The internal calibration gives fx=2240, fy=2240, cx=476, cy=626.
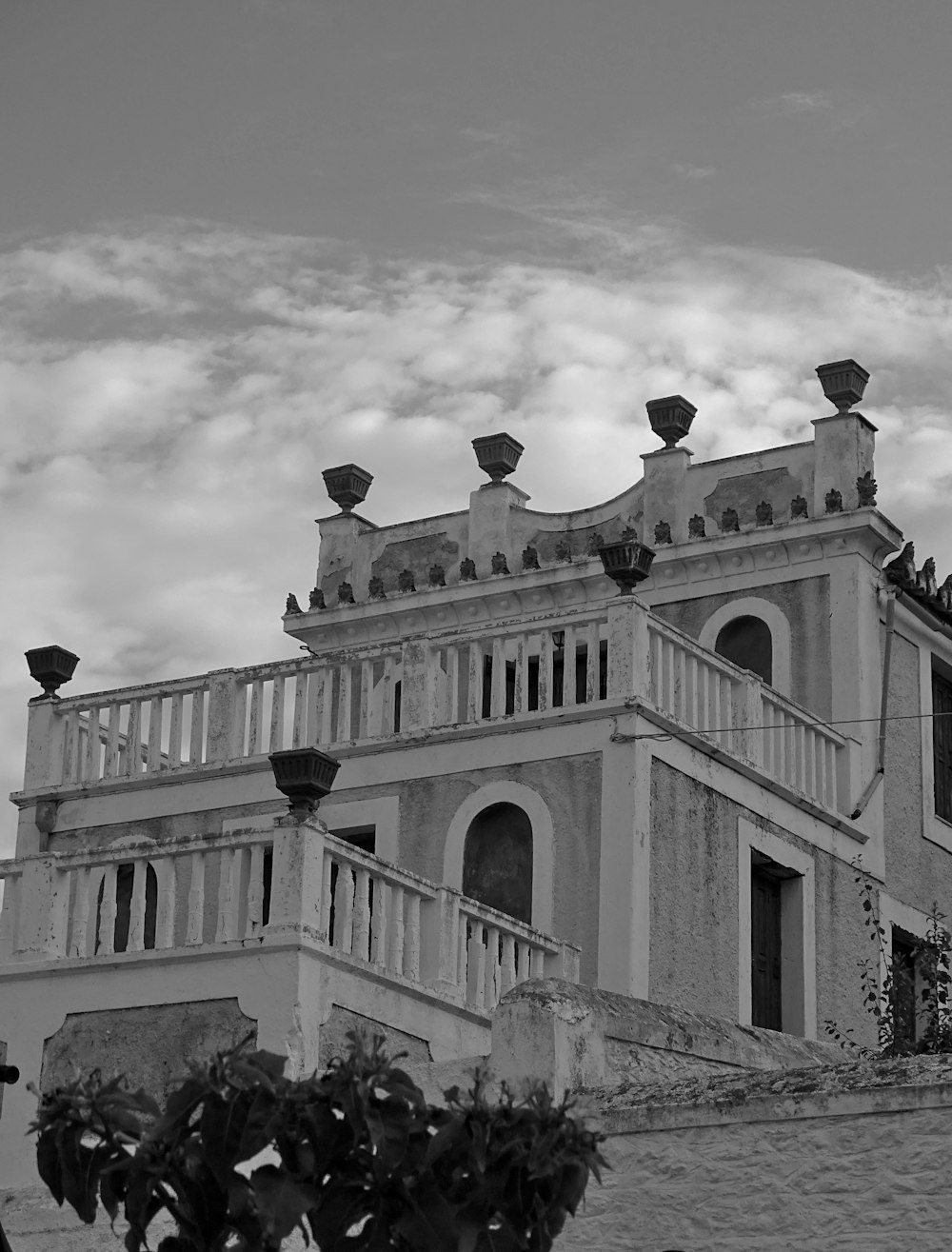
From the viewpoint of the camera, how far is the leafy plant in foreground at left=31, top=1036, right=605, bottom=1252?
5.53 meters

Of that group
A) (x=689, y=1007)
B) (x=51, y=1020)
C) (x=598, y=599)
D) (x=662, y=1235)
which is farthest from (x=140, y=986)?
(x=598, y=599)

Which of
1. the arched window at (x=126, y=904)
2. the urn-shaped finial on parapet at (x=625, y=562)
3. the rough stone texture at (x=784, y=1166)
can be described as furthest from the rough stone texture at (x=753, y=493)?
the rough stone texture at (x=784, y=1166)

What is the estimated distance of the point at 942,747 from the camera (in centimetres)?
2412

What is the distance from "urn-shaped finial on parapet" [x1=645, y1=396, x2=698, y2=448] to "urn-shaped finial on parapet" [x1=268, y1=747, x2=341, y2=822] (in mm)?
10090

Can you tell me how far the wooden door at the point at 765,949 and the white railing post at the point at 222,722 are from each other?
488cm

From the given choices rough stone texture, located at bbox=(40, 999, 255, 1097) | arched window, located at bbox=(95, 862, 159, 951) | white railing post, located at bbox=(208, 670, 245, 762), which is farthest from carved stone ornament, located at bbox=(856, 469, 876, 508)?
rough stone texture, located at bbox=(40, 999, 255, 1097)

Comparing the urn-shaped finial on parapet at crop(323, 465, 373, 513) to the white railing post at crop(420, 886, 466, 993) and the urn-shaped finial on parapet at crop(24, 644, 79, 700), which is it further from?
the white railing post at crop(420, 886, 466, 993)

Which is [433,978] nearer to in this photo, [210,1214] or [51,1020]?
[51,1020]

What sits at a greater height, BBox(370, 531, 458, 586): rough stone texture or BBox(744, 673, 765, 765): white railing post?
BBox(370, 531, 458, 586): rough stone texture

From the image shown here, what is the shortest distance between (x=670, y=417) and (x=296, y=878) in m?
10.6

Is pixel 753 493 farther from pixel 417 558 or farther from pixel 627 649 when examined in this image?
pixel 627 649

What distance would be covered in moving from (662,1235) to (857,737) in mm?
13598

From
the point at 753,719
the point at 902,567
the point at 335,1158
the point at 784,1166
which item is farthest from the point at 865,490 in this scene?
the point at 335,1158

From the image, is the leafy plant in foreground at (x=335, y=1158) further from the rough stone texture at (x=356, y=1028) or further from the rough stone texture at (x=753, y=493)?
the rough stone texture at (x=753, y=493)
